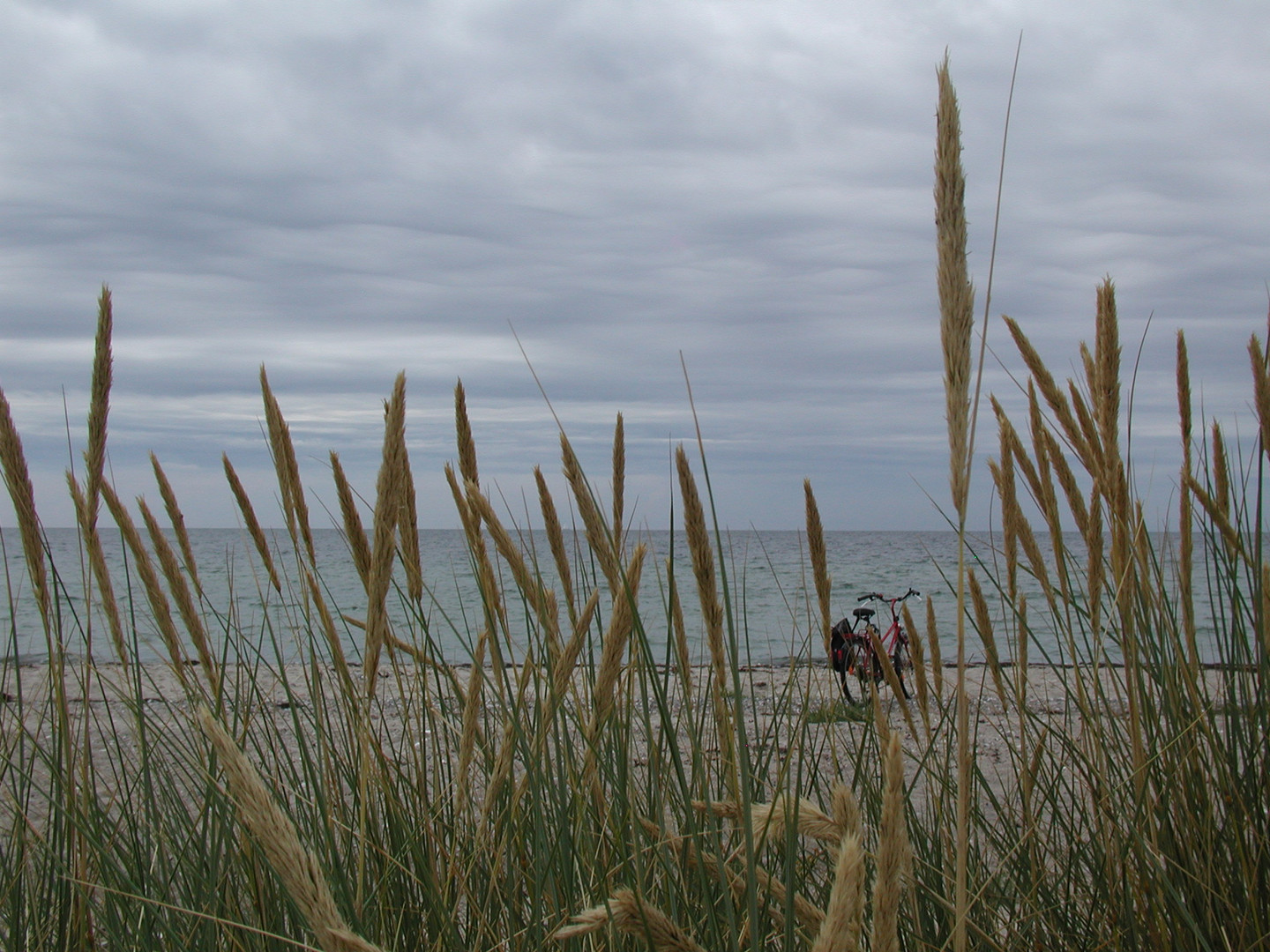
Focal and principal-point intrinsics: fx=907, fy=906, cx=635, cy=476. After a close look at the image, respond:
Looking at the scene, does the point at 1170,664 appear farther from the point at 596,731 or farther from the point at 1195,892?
the point at 596,731

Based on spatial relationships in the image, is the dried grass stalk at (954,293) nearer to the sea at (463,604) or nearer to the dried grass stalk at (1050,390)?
the sea at (463,604)

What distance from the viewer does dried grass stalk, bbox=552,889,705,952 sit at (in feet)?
2.13

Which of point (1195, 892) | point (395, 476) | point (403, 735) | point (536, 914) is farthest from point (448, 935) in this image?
point (1195, 892)

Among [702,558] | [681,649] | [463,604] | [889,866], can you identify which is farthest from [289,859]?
[463,604]

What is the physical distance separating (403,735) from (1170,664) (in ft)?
4.97

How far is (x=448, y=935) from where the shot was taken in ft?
3.61

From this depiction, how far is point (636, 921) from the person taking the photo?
0.69 m

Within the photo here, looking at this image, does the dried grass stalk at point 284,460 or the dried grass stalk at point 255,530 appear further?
the dried grass stalk at point 255,530

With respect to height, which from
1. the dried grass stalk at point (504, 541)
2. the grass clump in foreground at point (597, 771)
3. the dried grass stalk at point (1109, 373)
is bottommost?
the grass clump in foreground at point (597, 771)

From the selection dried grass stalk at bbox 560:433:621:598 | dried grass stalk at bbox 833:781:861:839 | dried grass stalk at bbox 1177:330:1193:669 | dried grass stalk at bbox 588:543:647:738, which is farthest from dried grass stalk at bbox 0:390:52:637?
dried grass stalk at bbox 1177:330:1193:669

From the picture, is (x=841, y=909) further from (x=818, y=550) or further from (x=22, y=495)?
(x=22, y=495)

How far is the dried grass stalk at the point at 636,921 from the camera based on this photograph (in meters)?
0.65

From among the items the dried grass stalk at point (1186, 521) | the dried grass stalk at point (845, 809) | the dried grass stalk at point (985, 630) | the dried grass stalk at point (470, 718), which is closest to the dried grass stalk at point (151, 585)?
Result: the dried grass stalk at point (470, 718)

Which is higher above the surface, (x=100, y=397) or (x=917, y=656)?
(x=100, y=397)
